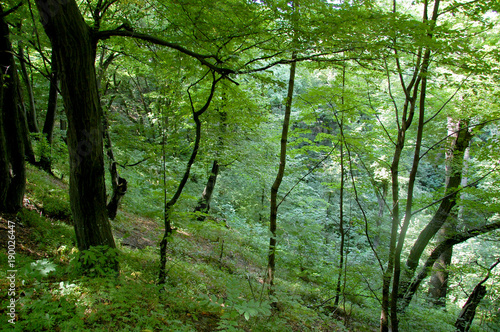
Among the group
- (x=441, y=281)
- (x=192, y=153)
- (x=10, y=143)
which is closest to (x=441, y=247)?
(x=441, y=281)

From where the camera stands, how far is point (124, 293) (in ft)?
9.81

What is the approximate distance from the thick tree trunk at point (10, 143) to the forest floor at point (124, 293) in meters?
0.31

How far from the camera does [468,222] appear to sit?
7027mm

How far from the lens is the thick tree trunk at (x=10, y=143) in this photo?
4.05 meters

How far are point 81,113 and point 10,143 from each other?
2.47 meters

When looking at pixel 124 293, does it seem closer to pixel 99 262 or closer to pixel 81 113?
pixel 99 262

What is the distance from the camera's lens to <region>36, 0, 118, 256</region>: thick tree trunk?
2.77 metres

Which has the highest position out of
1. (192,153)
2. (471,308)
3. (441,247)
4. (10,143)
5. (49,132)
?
(49,132)

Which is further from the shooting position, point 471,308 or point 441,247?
point 441,247

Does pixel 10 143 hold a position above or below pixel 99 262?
above

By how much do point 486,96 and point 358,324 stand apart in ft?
19.0

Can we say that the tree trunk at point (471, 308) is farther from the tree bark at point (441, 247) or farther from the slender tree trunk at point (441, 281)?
the slender tree trunk at point (441, 281)

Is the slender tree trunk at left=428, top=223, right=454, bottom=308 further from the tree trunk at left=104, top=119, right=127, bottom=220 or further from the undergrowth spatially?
the tree trunk at left=104, top=119, right=127, bottom=220

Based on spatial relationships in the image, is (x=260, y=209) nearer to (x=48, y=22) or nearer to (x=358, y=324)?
(x=358, y=324)
